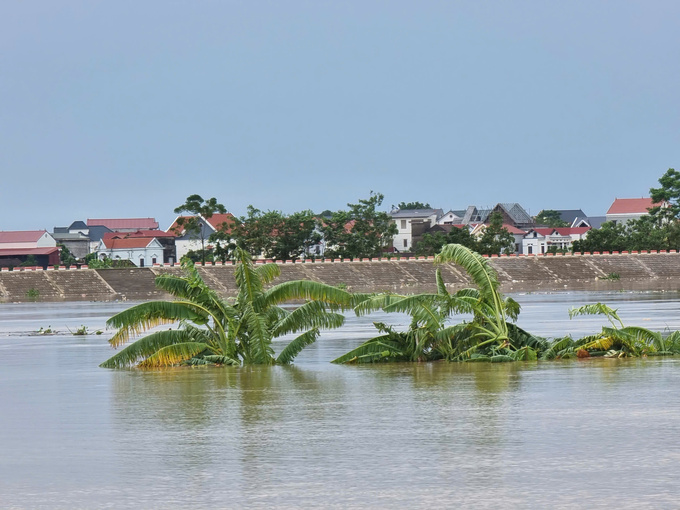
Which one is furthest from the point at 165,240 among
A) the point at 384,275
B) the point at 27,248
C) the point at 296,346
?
the point at 296,346

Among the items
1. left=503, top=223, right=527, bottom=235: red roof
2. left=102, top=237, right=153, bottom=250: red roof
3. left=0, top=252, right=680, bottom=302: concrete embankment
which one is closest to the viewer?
left=0, top=252, right=680, bottom=302: concrete embankment

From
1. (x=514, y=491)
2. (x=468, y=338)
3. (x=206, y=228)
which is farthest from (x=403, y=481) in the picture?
(x=206, y=228)

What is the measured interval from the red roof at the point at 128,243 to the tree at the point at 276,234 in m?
39.0

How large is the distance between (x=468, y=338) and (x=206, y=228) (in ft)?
415

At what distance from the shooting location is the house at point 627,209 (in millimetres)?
173375

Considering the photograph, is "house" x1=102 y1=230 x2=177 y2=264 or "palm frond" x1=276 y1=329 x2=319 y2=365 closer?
"palm frond" x1=276 y1=329 x2=319 y2=365

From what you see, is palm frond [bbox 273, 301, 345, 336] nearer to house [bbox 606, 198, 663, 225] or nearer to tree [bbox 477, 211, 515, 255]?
tree [bbox 477, 211, 515, 255]

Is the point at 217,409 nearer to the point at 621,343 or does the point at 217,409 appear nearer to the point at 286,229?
the point at 621,343

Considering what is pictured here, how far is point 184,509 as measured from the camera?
8.79 m

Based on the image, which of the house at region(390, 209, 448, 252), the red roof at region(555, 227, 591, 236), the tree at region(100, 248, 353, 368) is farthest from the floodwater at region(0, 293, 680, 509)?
Result: the red roof at region(555, 227, 591, 236)

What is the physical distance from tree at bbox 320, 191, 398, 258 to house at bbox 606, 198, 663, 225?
69.5 meters

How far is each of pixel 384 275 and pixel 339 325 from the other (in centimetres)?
7376

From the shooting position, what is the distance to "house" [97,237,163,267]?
14438 centimetres

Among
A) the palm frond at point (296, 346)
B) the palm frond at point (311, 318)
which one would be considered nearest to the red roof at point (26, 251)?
the palm frond at point (296, 346)
